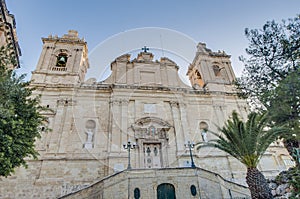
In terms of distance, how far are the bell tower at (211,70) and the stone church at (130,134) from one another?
4.7 inches

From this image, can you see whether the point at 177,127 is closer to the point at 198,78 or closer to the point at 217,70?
the point at 198,78

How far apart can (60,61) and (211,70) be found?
50.0ft

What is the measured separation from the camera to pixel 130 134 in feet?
51.9

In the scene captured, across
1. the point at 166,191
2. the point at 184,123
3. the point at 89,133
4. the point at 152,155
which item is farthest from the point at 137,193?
the point at 184,123

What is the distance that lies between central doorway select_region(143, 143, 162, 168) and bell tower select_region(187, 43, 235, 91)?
7.88 metres

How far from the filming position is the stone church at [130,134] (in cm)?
1073

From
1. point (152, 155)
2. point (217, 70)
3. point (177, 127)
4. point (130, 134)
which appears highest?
point (217, 70)

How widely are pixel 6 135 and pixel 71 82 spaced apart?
1127cm

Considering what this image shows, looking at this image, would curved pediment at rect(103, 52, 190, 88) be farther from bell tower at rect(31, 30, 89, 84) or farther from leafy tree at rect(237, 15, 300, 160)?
leafy tree at rect(237, 15, 300, 160)

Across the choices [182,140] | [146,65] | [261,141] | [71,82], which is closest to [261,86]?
[261,141]

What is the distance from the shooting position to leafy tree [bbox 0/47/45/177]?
24.7ft

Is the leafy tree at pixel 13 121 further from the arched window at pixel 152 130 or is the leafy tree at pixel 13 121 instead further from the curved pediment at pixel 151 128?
the arched window at pixel 152 130

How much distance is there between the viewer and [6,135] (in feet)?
24.2

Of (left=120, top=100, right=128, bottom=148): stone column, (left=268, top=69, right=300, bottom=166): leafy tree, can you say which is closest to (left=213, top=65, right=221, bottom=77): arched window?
(left=120, top=100, right=128, bottom=148): stone column
